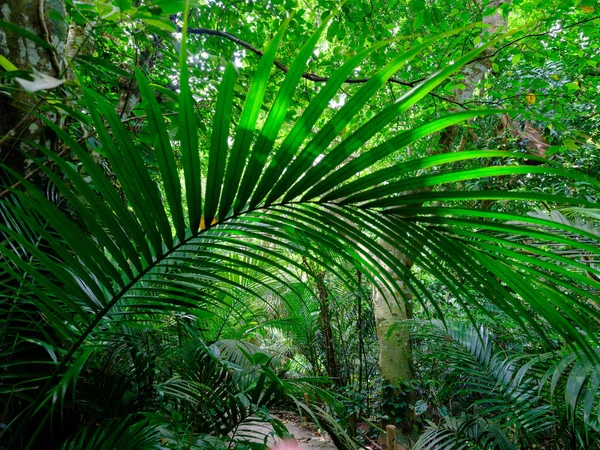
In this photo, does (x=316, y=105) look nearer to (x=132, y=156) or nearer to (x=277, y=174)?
(x=277, y=174)

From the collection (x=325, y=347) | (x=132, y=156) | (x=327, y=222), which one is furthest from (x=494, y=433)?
(x=325, y=347)

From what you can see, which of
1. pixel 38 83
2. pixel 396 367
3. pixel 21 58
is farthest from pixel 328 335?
pixel 38 83

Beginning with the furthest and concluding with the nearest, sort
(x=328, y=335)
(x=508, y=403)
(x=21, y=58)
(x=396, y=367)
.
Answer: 1. (x=328, y=335)
2. (x=396, y=367)
3. (x=508, y=403)
4. (x=21, y=58)

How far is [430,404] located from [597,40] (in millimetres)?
3944

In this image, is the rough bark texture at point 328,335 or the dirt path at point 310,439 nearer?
the dirt path at point 310,439

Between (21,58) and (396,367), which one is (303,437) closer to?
(396,367)

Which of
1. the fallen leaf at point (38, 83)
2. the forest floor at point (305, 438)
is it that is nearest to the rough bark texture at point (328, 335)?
the forest floor at point (305, 438)

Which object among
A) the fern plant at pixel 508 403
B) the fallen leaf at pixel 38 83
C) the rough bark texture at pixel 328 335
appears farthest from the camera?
the rough bark texture at pixel 328 335

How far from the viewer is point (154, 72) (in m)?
3.05

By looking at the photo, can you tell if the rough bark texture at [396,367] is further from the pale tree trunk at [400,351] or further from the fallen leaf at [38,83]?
the fallen leaf at [38,83]

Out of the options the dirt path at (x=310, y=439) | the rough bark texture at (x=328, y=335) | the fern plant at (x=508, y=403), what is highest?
the rough bark texture at (x=328, y=335)

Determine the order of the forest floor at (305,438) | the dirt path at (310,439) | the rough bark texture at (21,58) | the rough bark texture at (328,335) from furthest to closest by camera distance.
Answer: the rough bark texture at (328,335)
the dirt path at (310,439)
the forest floor at (305,438)
the rough bark texture at (21,58)

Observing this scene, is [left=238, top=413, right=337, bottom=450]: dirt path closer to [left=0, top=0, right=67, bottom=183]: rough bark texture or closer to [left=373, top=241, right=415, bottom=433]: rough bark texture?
[left=373, top=241, right=415, bottom=433]: rough bark texture

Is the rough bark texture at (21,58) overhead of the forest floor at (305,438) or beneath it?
overhead
